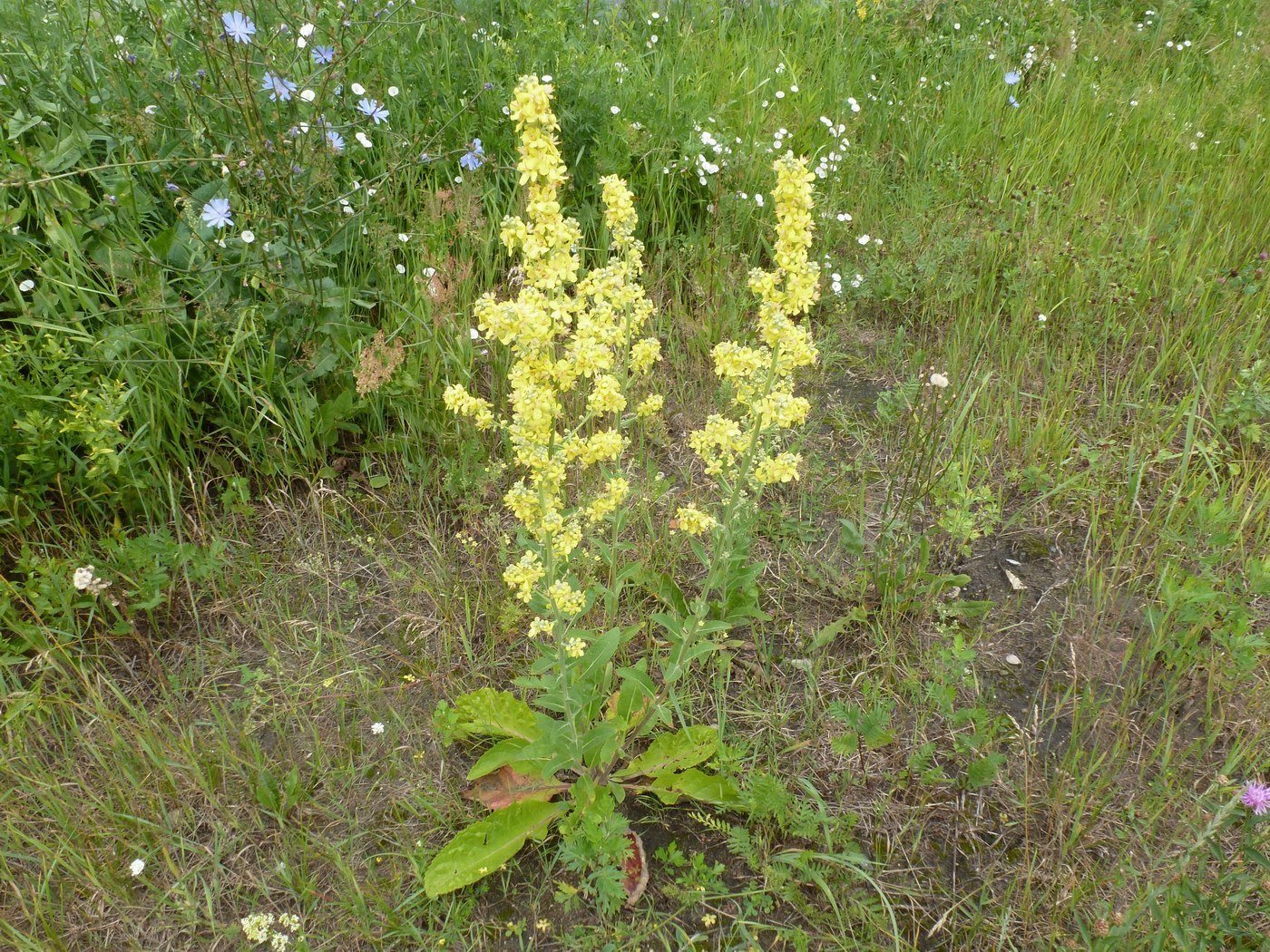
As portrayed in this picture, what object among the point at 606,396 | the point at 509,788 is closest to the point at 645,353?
the point at 606,396

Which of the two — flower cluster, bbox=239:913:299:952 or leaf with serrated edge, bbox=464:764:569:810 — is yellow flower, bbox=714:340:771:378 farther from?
flower cluster, bbox=239:913:299:952

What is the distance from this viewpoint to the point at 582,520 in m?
2.79

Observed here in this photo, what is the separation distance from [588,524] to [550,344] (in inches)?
22.3

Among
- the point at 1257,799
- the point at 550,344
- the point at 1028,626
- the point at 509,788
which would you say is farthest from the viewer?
the point at 1028,626

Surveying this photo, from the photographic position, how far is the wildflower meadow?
2.00m

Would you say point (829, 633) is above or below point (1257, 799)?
below

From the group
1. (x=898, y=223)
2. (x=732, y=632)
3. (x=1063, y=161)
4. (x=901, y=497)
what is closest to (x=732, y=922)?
(x=732, y=632)

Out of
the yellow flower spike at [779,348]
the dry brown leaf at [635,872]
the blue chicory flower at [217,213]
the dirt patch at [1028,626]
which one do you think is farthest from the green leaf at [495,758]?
the blue chicory flower at [217,213]

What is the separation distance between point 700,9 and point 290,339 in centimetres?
363

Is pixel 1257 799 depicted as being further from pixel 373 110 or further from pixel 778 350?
pixel 373 110

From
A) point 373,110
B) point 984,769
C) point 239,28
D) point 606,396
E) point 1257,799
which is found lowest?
point 984,769

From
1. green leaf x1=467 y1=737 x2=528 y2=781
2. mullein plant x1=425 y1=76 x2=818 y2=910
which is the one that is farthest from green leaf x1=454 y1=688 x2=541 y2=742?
green leaf x1=467 y1=737 x2=528 y2=781

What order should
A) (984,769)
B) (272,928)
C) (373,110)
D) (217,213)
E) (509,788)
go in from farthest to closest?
(373,110)
(217,213)
(509,788)
(984,769)
(272,928)

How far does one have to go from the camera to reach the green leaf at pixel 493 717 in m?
2.31
